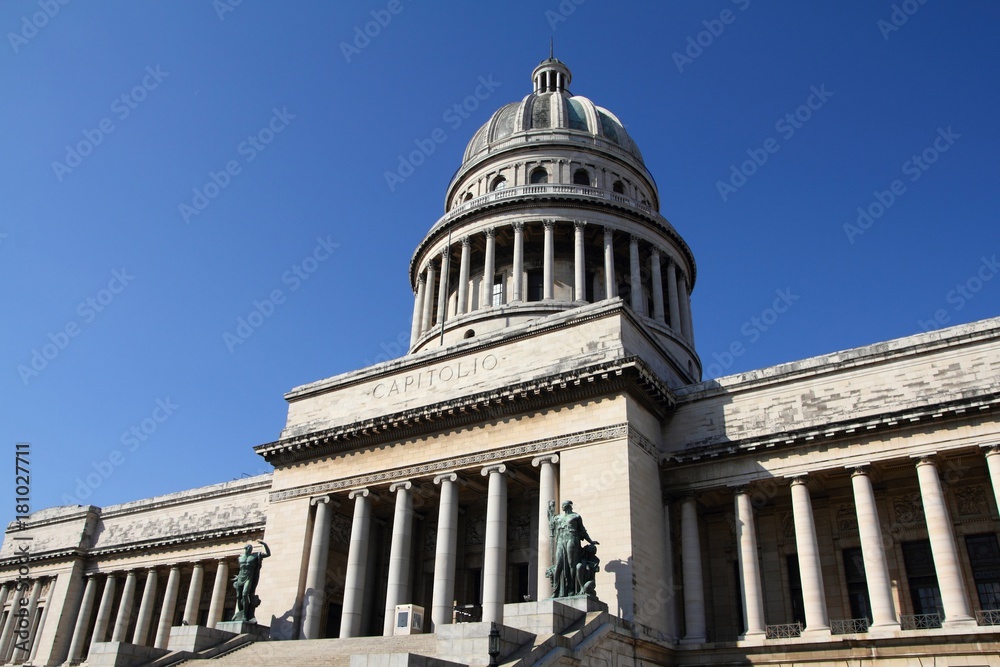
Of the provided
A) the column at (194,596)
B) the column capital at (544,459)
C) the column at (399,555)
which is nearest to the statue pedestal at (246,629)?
the column at (399,555)

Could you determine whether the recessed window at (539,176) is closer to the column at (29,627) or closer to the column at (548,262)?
the column at (548,262)

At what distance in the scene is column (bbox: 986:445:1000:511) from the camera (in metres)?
22.8

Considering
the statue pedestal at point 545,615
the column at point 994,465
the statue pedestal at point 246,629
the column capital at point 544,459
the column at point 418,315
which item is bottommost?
the statue pedestal at point 545,615

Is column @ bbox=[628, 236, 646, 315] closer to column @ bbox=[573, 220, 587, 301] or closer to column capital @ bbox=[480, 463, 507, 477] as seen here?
column @ bbox=[573, 220, 587, 301]

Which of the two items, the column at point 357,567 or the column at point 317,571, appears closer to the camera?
the column at point 357,567

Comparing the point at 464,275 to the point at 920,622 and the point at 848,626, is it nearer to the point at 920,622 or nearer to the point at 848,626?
the point at 848,626

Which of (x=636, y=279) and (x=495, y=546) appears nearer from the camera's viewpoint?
(x=495, y=546)

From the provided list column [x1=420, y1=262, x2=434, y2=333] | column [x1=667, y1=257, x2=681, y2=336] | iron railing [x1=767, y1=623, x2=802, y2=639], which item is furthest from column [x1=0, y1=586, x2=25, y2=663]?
iron railing [x1=767, y1=623, x2=802, y2=639]

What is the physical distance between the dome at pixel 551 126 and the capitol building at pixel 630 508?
19.9 metres

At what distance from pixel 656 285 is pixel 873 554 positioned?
22112mm

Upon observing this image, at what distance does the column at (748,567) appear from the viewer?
2448 cm

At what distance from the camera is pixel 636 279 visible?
1681 inches

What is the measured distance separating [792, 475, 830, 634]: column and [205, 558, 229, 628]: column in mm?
26484

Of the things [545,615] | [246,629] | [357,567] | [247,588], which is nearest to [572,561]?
[545,615]
